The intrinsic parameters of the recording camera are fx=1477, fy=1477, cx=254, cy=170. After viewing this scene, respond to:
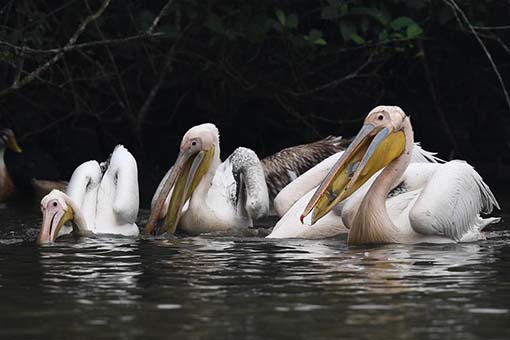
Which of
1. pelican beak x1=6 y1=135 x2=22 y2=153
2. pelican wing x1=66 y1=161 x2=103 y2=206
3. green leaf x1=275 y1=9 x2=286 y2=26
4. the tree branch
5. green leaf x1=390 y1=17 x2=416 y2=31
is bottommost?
pelican wing x1=66 y1=161 x2=103 y2=206

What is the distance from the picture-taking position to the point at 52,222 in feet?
27.2

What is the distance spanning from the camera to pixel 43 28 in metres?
11.1

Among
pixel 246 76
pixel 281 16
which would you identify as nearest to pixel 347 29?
pixel 281 16

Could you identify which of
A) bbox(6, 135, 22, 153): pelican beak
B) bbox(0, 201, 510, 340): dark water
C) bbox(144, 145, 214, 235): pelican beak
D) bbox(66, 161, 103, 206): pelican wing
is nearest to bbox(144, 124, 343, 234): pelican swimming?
bbox(144, 145, 214, 235): pelican beak

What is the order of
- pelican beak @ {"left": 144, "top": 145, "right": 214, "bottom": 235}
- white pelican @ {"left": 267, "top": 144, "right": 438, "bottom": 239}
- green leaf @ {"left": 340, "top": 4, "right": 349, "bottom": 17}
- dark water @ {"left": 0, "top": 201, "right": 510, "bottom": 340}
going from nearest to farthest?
1. dark water @ {"left": 0, "top": 201, "right": 510, "bottom": 340}
2. white pelican @ {"left": 267, "top": 144, "right": 438, "bottom": 239}
3. pelican beak @ {"left": 144, "top": 145, "right": 214, "bottom": 235}
4. green leaf @ {"left": 340, "top": 4, "right": 349, "bottom": 17}

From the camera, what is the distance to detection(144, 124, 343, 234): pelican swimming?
9.22m

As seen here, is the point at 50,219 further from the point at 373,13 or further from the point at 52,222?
the point at 373,13

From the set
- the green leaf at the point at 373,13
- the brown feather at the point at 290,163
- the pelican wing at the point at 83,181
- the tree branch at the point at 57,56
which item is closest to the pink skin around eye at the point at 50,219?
the pelican wing at the point at 83,181

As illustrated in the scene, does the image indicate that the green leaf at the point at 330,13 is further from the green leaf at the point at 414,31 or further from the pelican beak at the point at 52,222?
the pelican beak at the point at 52,222

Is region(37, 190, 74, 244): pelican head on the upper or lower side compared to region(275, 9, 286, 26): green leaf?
lower

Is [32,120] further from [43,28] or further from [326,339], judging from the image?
[326,339]

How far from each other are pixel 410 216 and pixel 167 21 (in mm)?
A: 5243

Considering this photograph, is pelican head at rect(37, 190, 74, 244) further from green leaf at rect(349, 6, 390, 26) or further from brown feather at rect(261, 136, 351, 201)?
green leaf at rect(349, 6, 390, 26)

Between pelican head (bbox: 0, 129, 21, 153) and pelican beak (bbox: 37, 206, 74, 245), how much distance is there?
4.77 meters
